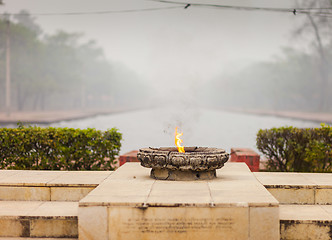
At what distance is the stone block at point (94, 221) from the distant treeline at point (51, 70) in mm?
35951

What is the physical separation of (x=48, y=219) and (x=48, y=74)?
143 feet

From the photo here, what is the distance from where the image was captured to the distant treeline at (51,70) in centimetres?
4056

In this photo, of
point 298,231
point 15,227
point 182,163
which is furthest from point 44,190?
point 298,231

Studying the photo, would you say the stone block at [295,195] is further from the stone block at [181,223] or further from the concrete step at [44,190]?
the concrete step at [44,190]

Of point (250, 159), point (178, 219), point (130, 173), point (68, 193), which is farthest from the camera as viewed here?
point (250, 159)

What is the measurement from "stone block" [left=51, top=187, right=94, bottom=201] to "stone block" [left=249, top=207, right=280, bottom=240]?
6.99 ft

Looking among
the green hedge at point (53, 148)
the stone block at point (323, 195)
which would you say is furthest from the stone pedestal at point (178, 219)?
the green hedge at point (53, 148)

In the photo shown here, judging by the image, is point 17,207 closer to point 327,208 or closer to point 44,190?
point 44,190

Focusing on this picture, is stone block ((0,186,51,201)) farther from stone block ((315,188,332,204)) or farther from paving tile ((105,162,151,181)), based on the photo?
stone block ((315,188,332,204))

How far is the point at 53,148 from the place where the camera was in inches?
282

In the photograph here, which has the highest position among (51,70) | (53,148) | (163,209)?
(51,70)

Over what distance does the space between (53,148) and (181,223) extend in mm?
3778

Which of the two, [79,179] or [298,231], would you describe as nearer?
[298,231]

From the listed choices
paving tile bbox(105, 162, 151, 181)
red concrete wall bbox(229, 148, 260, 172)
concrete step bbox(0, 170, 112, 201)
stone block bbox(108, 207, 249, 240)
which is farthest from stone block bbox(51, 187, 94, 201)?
red concrete wall bbox(229, 148, 260, 172)
